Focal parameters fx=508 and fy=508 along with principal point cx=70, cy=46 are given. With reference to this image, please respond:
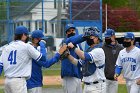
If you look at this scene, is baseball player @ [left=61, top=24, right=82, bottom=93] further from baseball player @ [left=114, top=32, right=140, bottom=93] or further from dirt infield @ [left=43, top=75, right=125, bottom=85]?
dirt infield @ [left=43, top=75, right=125, bottom=85]

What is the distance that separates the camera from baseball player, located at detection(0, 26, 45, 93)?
9.40 meters

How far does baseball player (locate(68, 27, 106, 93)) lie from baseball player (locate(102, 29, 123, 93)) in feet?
9.13

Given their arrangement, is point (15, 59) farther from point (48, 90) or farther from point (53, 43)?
point (53, 43)

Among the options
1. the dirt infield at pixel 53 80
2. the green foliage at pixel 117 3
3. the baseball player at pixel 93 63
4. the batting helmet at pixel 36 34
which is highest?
the batting helmet at pixel 36 34

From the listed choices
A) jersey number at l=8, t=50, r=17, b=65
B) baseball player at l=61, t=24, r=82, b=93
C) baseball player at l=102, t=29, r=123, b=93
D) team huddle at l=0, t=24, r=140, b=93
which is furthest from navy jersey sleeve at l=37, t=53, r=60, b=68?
baseball player at l=102, t=29, r=123, b=93

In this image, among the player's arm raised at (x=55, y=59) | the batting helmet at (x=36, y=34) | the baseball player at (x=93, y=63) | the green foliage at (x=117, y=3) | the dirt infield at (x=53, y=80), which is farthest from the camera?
the green foliage at (x=117, y=3)

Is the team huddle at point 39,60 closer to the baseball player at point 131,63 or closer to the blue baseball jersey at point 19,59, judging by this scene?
the blue baseball jersey at point 19,59

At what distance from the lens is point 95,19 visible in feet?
110

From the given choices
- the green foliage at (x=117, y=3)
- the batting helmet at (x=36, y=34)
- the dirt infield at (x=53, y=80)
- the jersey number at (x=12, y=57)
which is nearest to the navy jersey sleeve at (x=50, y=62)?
the jersey number at (x=12, y=57)

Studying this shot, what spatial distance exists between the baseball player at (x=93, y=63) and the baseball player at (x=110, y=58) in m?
2.78

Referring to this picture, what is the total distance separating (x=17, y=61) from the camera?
942cm

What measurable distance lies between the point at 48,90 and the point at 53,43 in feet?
52.8

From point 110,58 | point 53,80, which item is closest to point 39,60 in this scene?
point 110,58

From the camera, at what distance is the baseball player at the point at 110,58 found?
41.2 ft
